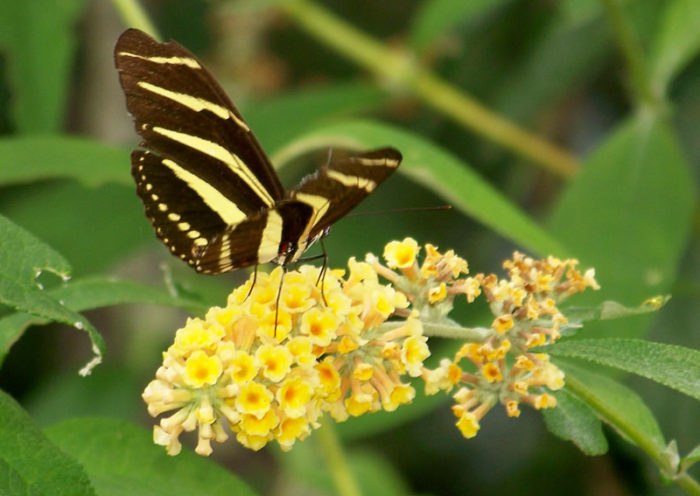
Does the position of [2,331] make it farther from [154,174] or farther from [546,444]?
[546,444]

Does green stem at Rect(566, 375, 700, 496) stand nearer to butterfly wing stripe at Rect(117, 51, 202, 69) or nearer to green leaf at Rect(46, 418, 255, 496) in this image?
green leaf at Rect(46, 418, 255, 496)

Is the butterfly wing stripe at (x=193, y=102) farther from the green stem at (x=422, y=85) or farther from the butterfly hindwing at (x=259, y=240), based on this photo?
the green stem at (x=422, y=85)

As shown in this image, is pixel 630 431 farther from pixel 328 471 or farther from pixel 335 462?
pixel 328 471

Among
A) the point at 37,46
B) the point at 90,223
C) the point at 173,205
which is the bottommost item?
the point at 90,223

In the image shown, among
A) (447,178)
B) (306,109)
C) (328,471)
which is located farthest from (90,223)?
(447,178)

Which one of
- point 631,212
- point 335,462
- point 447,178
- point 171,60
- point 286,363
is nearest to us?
point 286,363

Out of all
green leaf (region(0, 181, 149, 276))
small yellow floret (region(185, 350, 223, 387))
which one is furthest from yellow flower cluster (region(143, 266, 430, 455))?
green leaf (region(0, 181, 149, 276))

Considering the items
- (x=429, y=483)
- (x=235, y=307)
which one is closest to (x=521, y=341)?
(x=235, y=307)
